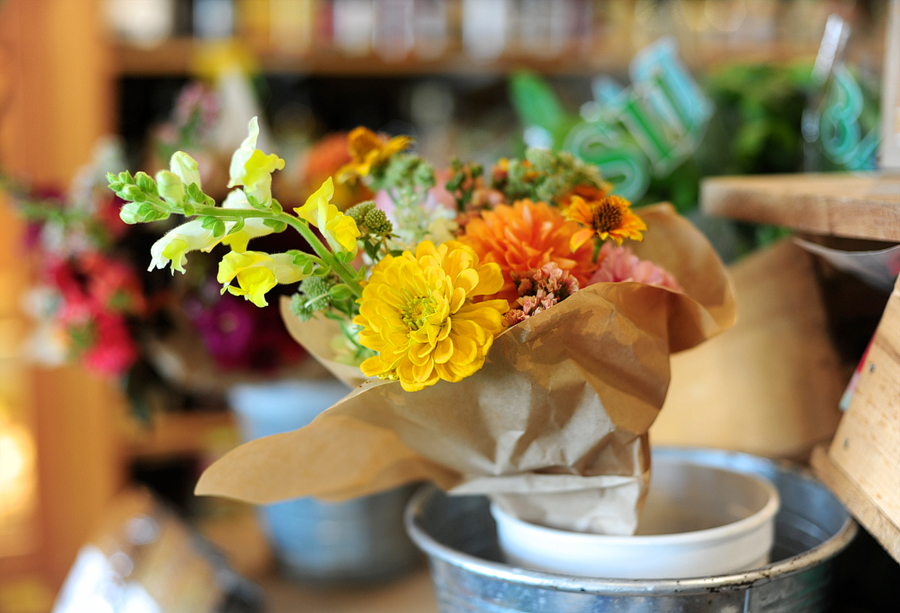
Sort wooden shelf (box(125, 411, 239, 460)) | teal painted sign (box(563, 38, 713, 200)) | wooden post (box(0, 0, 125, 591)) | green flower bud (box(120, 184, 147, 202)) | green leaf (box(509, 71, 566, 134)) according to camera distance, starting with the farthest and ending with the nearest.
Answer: wooden shelf (box(125, 411, 239, 460)) < wooden post (box(0, 0, 125, 591)) < green leaf (box(509, 71, 566, 134)) < teal painted sign (box(563, 38, 713, 200)) < green flower bud (box(120, 184, 147, 202))

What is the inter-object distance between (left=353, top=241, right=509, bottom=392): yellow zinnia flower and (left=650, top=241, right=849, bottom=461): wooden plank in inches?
11.7

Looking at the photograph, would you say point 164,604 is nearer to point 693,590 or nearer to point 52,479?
point 693,590

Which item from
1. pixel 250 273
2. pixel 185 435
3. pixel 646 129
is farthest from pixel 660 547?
pixel 185 435

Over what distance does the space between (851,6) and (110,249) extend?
29.9 inches

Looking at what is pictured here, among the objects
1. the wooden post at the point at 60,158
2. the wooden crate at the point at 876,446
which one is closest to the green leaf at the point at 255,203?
the wooden crate at the point at 876,446

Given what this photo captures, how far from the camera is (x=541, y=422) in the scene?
0.39 meters

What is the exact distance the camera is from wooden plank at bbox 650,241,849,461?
573 millimetres

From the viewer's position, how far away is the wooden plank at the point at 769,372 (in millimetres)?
573

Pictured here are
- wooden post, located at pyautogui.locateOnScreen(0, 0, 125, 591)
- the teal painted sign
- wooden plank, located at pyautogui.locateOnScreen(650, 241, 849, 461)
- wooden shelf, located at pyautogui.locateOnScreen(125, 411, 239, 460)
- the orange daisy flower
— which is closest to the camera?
the orange daisy flower

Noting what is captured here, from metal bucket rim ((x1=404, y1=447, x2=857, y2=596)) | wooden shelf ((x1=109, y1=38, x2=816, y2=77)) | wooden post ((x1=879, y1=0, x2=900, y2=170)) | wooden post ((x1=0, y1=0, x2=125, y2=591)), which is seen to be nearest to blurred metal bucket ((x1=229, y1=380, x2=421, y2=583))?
metal bucket rim ((x1=404, y1=447, x2=857, y2=596))

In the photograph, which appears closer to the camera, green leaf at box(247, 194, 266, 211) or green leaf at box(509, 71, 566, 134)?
green leaf at box(247, 194, 266, 211)

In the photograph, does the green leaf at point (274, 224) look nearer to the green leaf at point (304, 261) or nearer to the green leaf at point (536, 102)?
the green leaf at point (304, 261)

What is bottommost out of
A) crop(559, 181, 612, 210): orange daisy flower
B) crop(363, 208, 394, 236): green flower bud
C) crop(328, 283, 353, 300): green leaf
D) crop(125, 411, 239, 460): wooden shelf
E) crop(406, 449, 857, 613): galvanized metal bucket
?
crop(125, 411, 239, 460): wooden shelf

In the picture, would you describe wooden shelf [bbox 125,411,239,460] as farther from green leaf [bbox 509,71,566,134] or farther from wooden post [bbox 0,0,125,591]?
green leaf [bbox 509,71,566,134]
